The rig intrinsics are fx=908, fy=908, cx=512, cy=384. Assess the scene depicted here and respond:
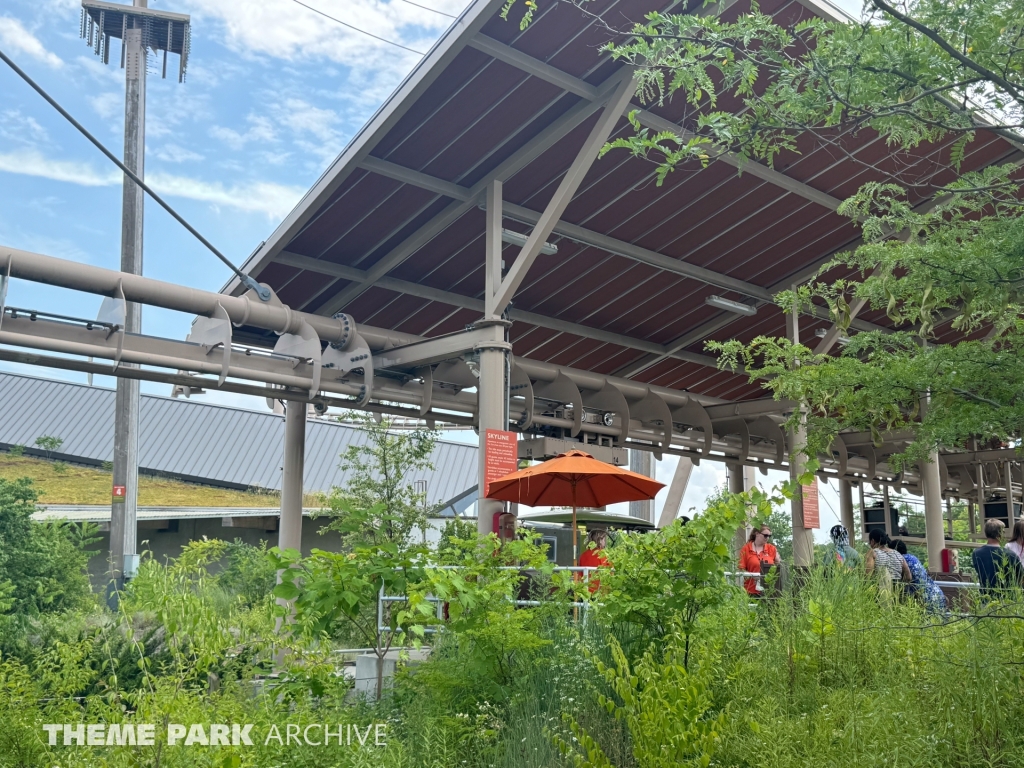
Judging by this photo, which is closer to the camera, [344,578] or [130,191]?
[344,578]

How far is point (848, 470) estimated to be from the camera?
2420cm

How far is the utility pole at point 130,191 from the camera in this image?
14.0 meters

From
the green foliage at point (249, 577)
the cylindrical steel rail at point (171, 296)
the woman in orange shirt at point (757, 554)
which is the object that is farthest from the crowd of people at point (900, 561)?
the green foliage at point (249, 577)

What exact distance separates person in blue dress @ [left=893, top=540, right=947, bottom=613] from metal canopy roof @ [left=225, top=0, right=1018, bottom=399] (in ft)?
12.4

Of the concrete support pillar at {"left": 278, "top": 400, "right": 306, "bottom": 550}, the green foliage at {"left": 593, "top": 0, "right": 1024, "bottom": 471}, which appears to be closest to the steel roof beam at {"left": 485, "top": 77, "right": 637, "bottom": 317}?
the concrete support pillar at {"left": 278, "top": 400, "right": 306, "bottom": 550}

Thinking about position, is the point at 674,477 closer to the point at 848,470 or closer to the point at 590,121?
the point at 848,470

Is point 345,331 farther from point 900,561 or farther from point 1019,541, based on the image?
point 1019,541

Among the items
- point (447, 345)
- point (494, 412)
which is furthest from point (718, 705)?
point (447, 345)

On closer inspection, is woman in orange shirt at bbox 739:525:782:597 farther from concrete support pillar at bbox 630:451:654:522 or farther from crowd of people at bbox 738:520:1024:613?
concrete support pillar at bbox 630:451:654:522

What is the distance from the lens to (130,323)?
40.9 ft

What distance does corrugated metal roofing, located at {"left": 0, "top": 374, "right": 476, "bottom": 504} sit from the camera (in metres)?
40.5

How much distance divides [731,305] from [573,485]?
710cm

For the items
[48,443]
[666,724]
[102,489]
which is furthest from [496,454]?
[48,443]

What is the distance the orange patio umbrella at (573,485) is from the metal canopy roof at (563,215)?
3303mm
